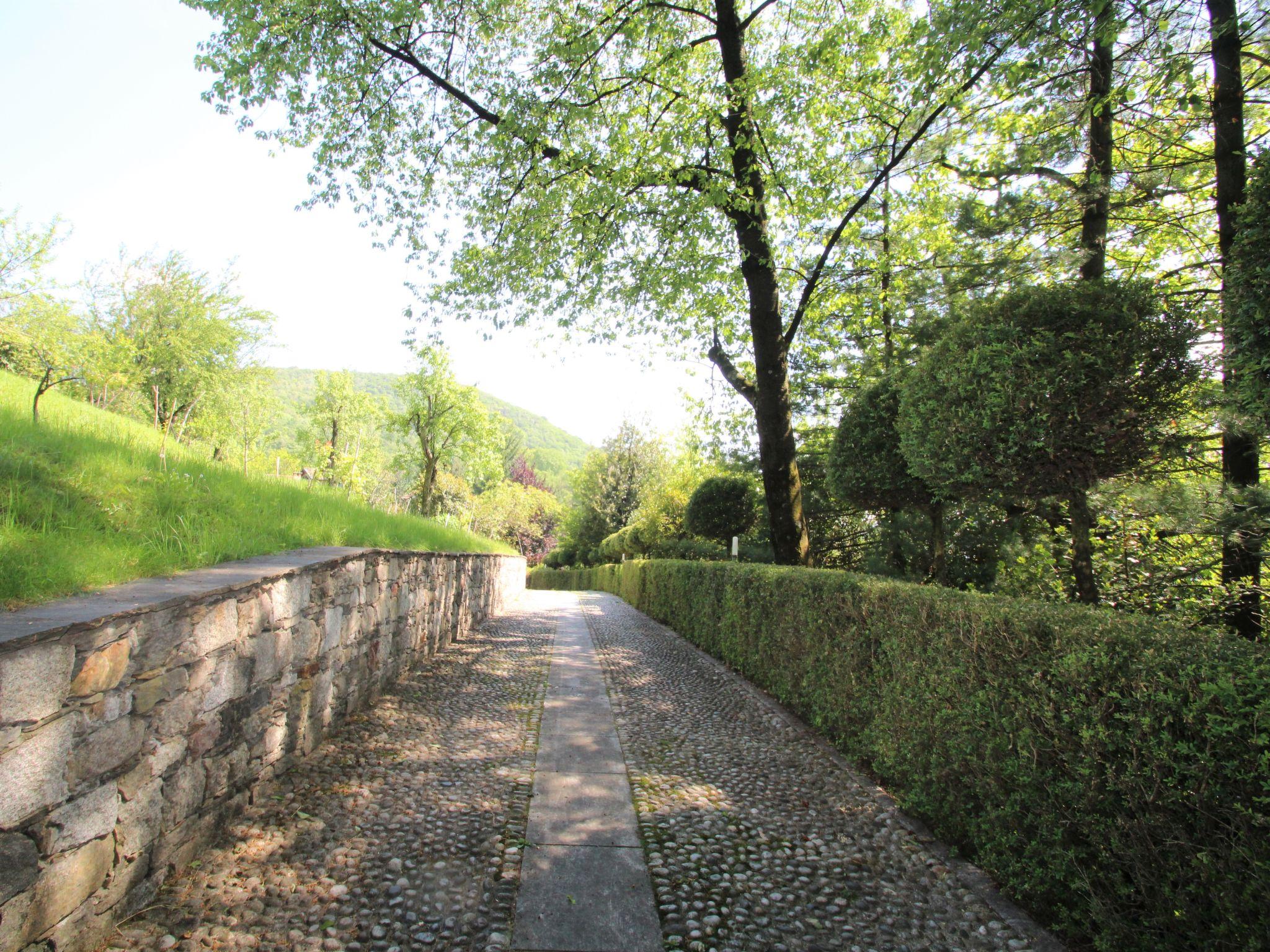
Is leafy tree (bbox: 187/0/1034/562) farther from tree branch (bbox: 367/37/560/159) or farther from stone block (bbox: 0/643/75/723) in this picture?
stone block (bbox: 0/643/75/723)

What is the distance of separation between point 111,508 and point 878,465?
7063 mm

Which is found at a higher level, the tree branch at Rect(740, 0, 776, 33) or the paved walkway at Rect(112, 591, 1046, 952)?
the tree branch at Rect(740, 0, 776, 33)

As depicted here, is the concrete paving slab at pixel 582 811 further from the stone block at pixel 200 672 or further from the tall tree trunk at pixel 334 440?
the tall tree trunk at pixel 334 440

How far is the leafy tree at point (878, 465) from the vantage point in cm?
732

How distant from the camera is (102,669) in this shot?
6.62 ft

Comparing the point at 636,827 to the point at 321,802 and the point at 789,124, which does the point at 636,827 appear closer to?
the point at 321,802

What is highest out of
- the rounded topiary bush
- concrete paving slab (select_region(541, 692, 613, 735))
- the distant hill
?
the distant hill

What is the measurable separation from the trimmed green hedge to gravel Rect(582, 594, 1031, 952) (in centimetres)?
25

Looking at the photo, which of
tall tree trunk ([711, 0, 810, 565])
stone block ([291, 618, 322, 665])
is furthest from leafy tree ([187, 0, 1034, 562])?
stone block ([291, 618, 322, 665])

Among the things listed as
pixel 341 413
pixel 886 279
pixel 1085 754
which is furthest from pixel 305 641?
pixel 341 413

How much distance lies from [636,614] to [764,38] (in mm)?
11052

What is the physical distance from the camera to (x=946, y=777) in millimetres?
3049

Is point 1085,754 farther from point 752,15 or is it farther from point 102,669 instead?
point 752,15

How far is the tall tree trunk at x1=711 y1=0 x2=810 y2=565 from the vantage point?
27.3 ft
